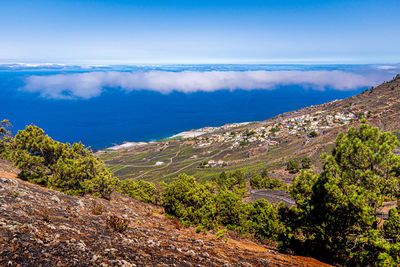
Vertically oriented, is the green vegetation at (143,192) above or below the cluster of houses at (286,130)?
above

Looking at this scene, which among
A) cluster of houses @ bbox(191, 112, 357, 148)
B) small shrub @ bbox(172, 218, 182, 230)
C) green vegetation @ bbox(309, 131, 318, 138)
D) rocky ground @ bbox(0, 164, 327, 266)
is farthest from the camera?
cluster of houses @ bbox(191, 112, 357, 148)

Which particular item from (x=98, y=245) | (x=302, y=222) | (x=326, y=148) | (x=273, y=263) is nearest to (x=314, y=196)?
(x=302, y=222)

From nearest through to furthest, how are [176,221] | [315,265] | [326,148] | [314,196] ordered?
[315,265] → [314,196] → [176,221] → [326,148]

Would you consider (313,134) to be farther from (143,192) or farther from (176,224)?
(176,224)

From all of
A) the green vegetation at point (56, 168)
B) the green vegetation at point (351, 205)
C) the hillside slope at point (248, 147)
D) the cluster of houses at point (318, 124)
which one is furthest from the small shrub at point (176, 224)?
the cluster of houses at point (318, 124)

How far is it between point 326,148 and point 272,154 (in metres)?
23.7

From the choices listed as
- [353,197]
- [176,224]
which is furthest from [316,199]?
[176,224]

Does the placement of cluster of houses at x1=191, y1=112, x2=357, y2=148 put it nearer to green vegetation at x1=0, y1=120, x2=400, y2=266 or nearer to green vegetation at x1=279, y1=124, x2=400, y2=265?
green vegetation at x1=0, y1=120, x2=400, y2=266

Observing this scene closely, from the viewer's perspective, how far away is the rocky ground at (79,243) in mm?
5879

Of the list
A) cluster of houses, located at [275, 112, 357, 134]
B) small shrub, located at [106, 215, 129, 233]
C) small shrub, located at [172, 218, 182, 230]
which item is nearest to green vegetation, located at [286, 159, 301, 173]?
small shrub, located at [172, 218, 182, 230]

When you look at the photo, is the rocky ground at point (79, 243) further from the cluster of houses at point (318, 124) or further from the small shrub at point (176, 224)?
the cluster of houses at point (318, 124)

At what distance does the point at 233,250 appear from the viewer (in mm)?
10500

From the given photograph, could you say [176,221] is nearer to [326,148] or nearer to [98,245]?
[98,245]

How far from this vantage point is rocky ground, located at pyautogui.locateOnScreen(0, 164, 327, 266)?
231 inches
